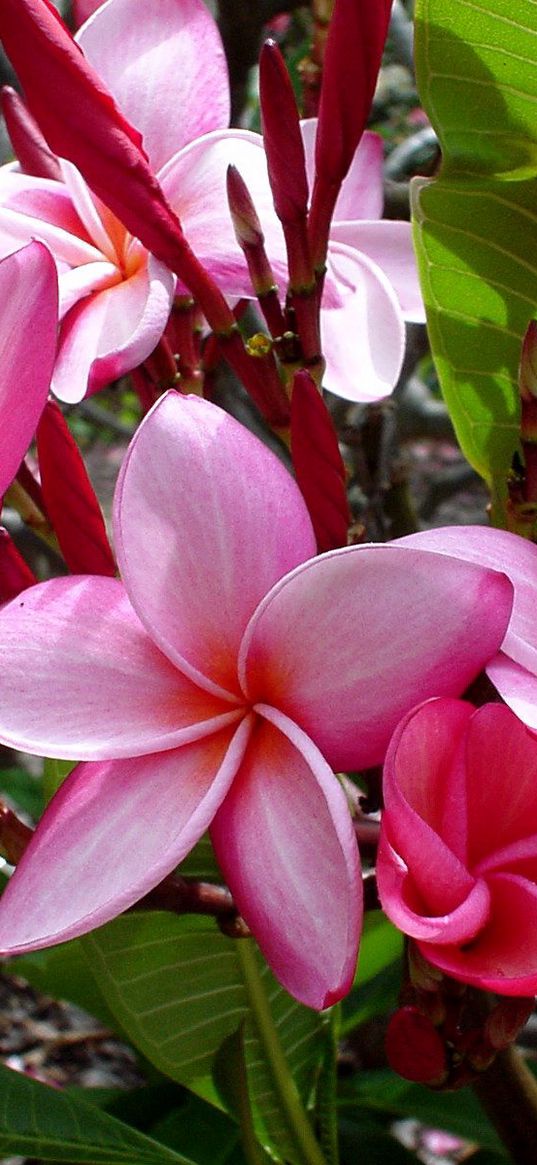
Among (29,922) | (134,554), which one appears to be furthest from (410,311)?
(29,922)

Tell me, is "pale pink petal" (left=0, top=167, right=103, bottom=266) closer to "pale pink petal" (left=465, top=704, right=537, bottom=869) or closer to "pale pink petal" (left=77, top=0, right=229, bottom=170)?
"pale pink petal" (left=77, top=0, right=229, bottom=170)

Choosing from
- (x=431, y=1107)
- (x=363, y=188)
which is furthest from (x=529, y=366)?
(x=431, y=1107)

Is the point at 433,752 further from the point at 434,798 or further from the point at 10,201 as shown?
the point at 10,201

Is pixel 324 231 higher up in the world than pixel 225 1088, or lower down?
higher up

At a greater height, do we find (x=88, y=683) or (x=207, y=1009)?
(x=88, y=683)

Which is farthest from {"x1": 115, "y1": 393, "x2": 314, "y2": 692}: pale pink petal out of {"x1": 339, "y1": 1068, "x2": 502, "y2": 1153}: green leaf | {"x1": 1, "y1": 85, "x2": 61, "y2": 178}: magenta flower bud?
{"x1": 339, "y1": 1068, "x2": 502, "y2": 1153}: green leaf

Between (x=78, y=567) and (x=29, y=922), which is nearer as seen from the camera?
(x=29, y=922)

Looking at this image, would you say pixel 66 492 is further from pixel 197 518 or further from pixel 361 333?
pixel 361 333
